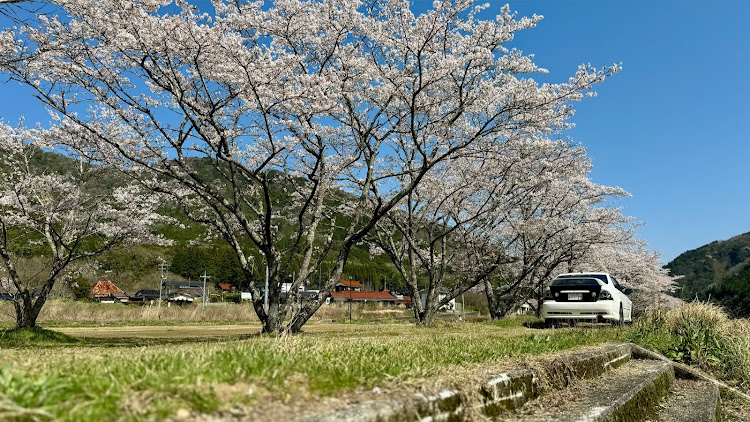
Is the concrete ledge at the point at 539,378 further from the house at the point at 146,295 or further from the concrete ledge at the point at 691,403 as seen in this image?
the house at the point at 146,295

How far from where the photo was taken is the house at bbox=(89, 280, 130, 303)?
255ft

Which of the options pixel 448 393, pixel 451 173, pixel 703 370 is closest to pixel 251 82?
pixel 448 393

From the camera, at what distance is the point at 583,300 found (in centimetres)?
1334

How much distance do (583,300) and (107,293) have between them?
8450 centimetres

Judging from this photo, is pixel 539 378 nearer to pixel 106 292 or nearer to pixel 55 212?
pixel 55 212

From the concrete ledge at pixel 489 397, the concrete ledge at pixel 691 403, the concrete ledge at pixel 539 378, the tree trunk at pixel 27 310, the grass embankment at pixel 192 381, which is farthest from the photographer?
the tree trunk at pixel 27 310

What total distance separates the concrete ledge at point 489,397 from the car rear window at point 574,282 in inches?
306

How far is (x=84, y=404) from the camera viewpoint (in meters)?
1.83

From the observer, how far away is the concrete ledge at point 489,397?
224 cm

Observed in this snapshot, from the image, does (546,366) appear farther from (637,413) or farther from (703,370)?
(703,370)

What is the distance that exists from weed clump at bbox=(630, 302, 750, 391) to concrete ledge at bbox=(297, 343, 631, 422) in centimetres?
289

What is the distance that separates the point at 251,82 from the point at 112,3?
2.64 metres

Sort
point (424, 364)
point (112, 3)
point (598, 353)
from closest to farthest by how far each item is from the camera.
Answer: point (424, 364) < point (598, 353) < point (112, 3)

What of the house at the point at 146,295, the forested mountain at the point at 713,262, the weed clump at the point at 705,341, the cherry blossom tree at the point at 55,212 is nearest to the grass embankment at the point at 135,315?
the cherry blossom tree at the point at 55,212
